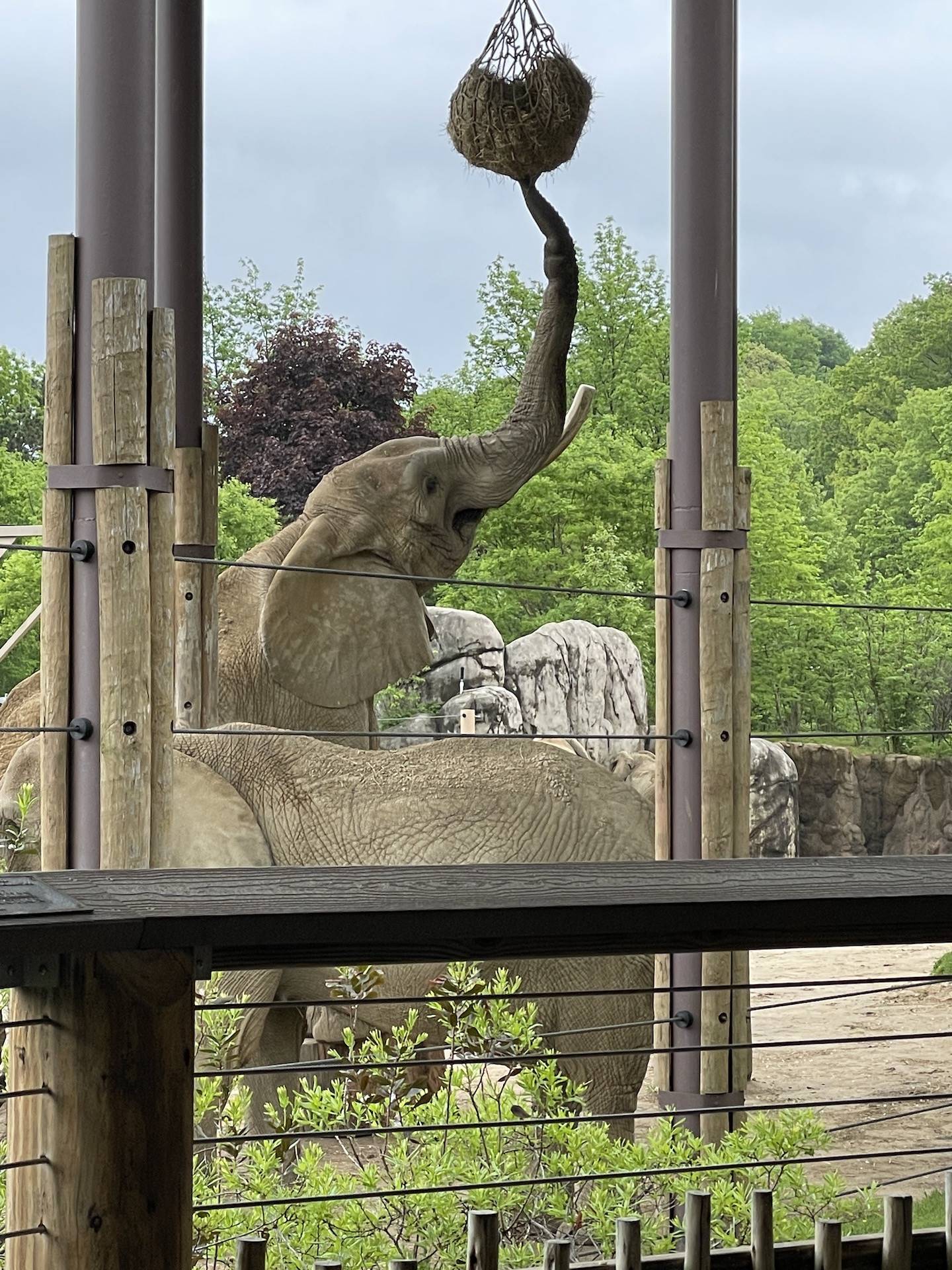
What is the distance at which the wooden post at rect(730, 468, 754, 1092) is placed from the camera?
4312 millimetres

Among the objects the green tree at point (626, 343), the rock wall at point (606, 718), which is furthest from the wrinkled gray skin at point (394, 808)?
the green tree at point (626, 343)

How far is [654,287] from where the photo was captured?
95.1ft

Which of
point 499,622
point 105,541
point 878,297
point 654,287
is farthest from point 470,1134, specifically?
point 878,297

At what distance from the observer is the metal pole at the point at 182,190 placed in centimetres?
567

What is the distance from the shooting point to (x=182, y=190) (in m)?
5.75

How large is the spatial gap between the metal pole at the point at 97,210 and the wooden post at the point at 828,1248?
1933mm

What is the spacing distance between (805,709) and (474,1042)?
21.9 meters

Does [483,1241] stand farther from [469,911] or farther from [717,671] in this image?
[717,671]

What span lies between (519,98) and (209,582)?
1894 mm

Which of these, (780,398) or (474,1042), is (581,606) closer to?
(780,398)

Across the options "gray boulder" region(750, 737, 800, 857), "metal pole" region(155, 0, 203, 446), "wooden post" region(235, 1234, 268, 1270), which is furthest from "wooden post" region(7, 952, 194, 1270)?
"gray boulder" region(750, 737, 800, 857)

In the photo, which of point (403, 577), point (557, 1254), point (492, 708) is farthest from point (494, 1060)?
point (492, 708)

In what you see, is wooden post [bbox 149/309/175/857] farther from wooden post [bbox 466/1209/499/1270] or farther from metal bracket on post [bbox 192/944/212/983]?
metal bracket on post [bbox 192/944/212/983]

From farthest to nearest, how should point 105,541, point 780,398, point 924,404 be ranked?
point 780,398, point 924,404, point 105,541
